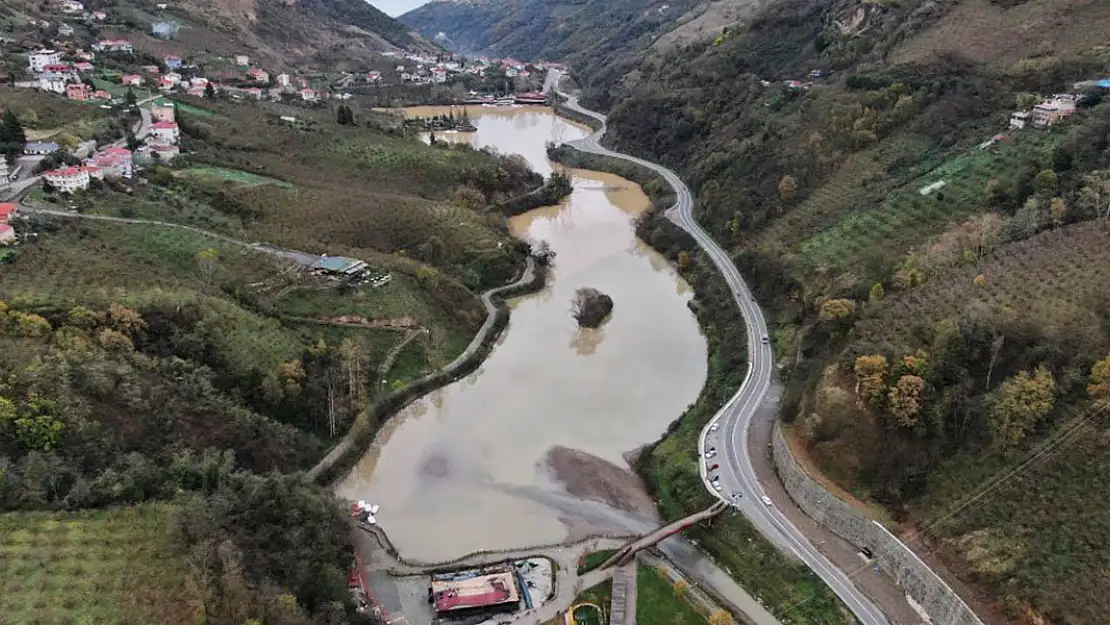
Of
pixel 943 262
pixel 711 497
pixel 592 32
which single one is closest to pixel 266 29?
pixel 592 32

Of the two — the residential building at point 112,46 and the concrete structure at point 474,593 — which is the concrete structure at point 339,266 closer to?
the concrete structure at point 474,593

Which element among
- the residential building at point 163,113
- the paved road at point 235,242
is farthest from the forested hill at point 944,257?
the residential building at point 163,113

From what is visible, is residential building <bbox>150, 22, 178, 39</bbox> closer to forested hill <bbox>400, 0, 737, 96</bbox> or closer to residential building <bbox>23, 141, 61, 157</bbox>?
residential building <bbox>23, 141, 61, 157</bbox>

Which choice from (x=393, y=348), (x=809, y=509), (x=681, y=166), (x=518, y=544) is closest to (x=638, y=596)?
(x=518, y=544)

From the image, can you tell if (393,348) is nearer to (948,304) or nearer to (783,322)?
(783,322)

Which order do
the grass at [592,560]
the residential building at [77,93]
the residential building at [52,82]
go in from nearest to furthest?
the grass at [592,560] < the residential building at [52,82] < the residential building at [77,93]

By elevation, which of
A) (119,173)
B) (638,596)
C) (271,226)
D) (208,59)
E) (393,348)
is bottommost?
(638,596)

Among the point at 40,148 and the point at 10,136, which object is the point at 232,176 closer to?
the point at 40,148
